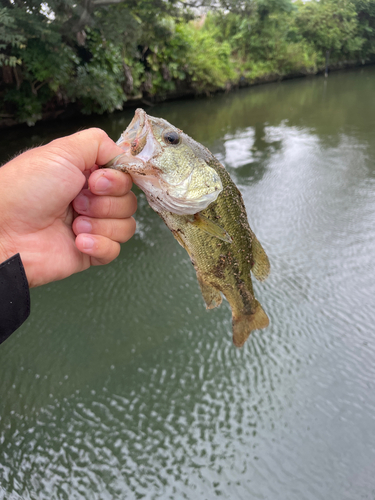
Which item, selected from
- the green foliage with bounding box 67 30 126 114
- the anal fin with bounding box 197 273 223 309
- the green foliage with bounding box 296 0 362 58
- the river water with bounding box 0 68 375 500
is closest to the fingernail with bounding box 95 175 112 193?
the anal fin with bounding box 197 273 223 309

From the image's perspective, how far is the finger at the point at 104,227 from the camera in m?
1.40

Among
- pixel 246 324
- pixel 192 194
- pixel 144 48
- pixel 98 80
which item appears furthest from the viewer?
pixel 144 48

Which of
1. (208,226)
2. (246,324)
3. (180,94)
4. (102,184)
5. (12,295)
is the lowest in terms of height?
(180,94)

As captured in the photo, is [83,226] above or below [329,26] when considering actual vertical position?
below

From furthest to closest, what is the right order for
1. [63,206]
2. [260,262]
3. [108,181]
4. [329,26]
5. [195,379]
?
[329,26] → [195,379] → [260,262] → [63,206] → [108,181]

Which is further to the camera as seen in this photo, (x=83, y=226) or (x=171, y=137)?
(x=83, y=226)

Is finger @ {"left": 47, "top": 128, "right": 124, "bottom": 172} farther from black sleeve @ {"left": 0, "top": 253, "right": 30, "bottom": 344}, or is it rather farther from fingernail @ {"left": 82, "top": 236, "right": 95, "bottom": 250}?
black sleeve @ {"left": 0, "top": 253, "right": 30, "bottom": 344}

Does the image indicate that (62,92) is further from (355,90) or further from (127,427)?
(355,90)

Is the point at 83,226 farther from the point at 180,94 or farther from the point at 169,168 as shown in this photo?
the point at 180,94

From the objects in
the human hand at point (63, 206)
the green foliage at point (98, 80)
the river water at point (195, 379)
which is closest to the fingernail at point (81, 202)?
the human hand at point (63, 206)

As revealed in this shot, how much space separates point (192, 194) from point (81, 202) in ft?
1.85

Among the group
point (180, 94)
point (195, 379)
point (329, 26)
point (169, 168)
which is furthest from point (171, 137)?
point (329, 26)

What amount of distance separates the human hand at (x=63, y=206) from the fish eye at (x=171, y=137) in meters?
0.24

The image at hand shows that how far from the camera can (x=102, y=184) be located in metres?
1.23
